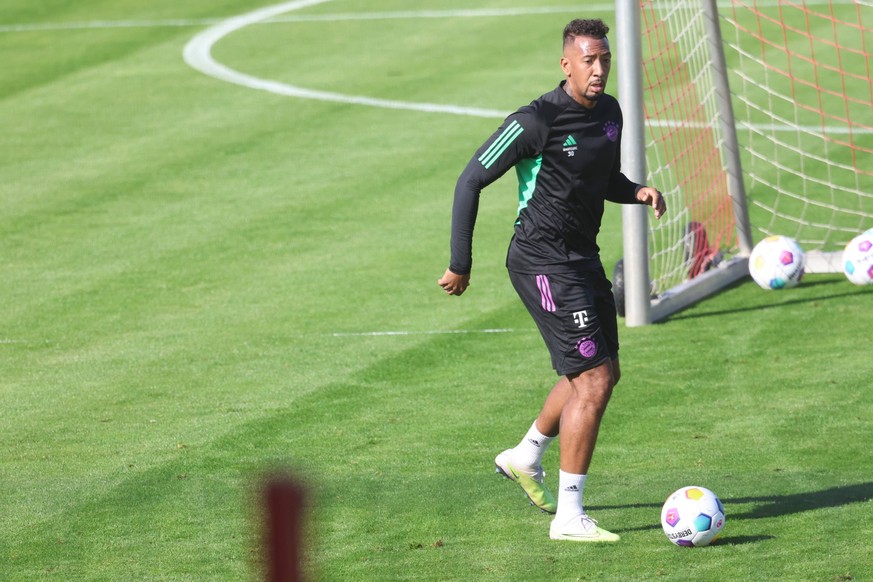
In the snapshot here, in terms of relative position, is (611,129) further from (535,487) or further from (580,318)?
(535,487)

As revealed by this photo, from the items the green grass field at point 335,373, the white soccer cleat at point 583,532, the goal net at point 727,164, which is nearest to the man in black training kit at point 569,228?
the white soccer cleat at point 583,532

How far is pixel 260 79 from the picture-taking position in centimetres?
1873

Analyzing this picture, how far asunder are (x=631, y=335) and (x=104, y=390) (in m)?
3.71

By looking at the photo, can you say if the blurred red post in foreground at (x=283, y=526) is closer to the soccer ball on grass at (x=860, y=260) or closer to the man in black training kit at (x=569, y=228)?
the man in black training kit at (x=569, y=228)

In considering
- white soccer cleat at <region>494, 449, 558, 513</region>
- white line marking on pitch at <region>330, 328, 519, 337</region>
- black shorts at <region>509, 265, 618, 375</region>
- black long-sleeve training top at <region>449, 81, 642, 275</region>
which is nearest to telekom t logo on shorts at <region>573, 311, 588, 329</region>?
black shorts at <region>509, 265, 618, 375</region>

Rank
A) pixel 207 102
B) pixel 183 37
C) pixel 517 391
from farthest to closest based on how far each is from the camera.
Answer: pixel 183 37 → pixel 207 102 → pixel 517 391

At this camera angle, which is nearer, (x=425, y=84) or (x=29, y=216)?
(x=29, y=216)

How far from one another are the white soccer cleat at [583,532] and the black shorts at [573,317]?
2.25 ft

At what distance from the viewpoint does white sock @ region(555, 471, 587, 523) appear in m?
6.44

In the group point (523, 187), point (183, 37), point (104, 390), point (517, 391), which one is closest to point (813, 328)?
point (517, 391)

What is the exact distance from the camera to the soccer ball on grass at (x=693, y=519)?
6.25 metres

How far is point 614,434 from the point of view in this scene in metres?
8.05

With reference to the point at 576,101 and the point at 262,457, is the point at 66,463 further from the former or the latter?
the point at 576,101

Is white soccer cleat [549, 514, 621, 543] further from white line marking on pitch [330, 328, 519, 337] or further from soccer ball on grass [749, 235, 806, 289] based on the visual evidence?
soccer ball on grass [749, 235, 806, 289]
